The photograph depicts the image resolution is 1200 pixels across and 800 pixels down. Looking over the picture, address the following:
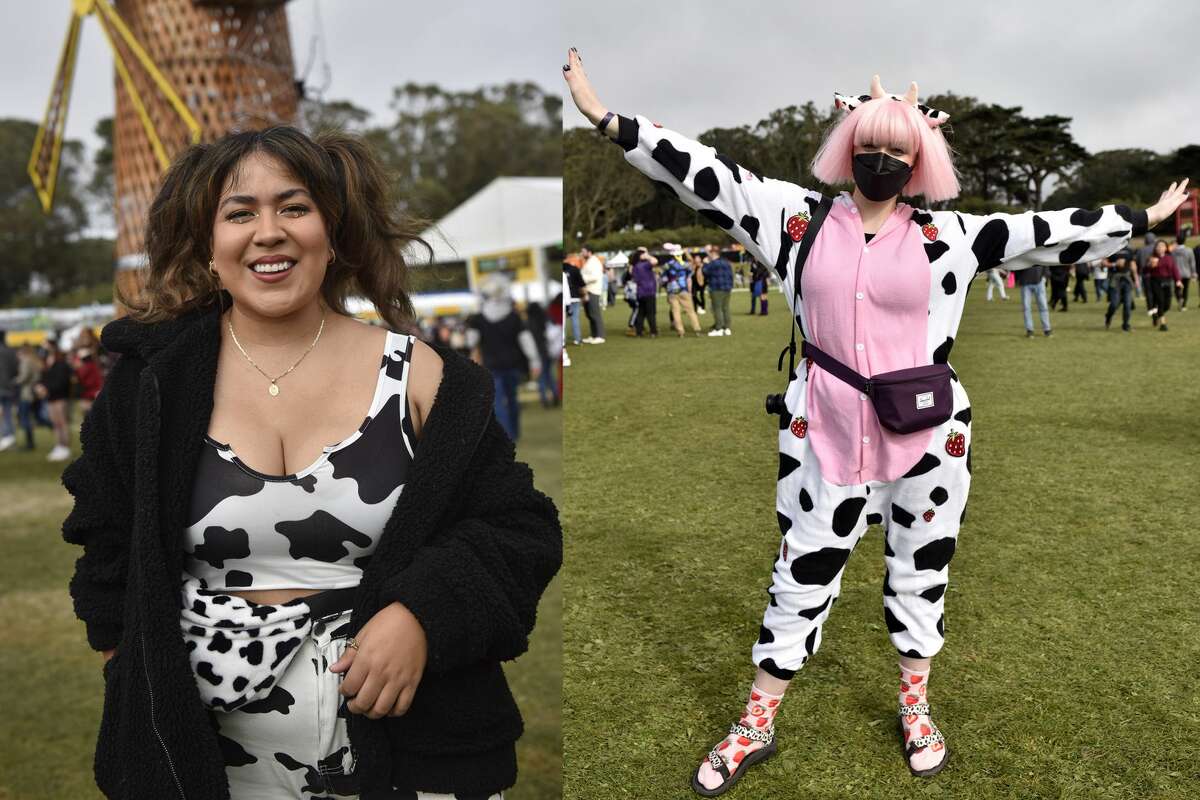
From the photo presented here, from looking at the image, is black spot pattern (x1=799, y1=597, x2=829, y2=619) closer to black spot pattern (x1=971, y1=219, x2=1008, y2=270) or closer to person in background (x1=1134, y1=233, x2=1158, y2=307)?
black spot pattern (x1=971, y1=219, x2=1008, y2=270)

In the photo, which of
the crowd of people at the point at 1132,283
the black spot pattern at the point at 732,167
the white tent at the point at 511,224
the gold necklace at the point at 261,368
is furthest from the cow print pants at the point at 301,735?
the white tent at the point at 511,224

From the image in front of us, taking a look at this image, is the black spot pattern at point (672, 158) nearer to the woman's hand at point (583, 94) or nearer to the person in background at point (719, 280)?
the woman's hand at point (583, 94)

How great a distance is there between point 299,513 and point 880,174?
1.45m

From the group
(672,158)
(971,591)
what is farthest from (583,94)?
(971,591)

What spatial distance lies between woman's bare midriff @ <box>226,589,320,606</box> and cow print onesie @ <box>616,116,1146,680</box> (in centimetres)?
131

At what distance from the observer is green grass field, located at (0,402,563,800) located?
357cm

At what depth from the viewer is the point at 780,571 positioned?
99.1 inches

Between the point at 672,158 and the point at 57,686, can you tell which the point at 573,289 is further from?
the point at 57,686

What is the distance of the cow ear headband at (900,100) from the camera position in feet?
7.22

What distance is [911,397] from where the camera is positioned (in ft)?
7.31

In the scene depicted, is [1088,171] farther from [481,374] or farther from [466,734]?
[466,734]

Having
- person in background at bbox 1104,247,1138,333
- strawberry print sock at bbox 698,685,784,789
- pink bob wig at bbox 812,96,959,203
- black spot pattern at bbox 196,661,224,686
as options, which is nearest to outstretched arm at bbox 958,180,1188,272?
pink bob wig at bbox 812,96,959,203

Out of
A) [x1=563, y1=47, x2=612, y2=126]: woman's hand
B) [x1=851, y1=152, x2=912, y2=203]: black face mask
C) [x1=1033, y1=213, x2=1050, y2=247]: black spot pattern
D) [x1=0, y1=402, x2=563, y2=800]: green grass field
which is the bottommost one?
[x1=0, y1=402, x2=563, y2=800]: green grass field

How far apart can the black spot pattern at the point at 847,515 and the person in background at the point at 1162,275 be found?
1292mm
